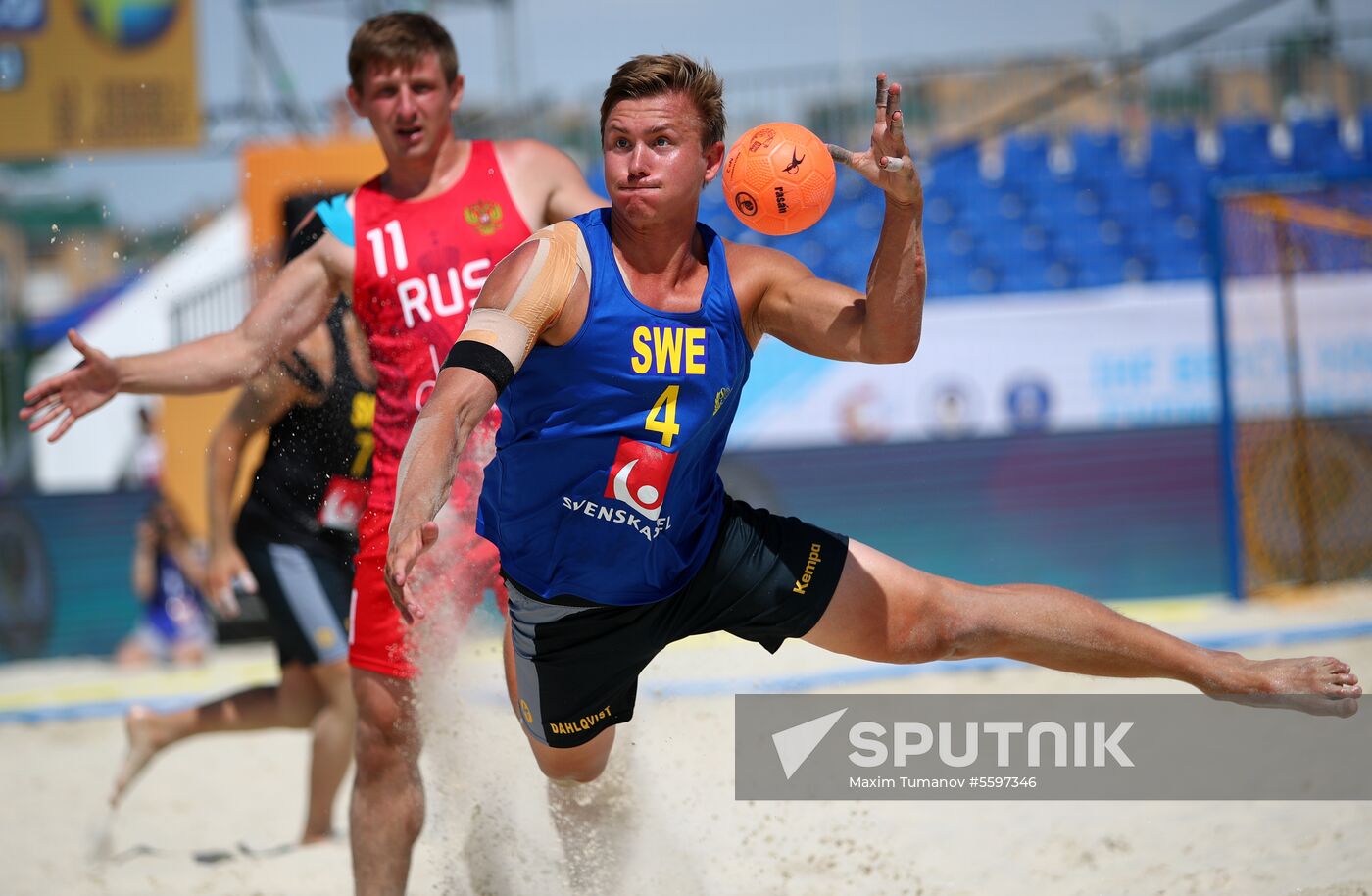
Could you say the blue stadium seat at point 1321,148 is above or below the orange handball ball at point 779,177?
above

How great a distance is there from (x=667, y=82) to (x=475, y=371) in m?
0.76

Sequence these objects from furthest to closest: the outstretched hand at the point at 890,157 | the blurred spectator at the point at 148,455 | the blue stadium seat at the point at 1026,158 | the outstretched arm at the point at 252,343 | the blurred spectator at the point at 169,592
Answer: the blue stadium seat at the point at 1026,158 → the blurred spectator at the point at 148,455 → the blurred spectator at the point at 169,592 → the outstretched arm at the point at 252,343 → the outstretched hand at the point at 890,157

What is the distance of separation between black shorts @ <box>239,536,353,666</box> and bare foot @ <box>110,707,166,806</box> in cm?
69

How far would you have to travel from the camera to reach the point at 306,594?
4383 millimetres

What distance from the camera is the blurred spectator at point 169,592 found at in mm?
8375

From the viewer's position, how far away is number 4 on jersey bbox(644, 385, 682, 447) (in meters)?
2.71

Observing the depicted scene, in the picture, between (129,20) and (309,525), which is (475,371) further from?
(129,20)

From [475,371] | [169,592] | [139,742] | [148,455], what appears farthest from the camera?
[148,455]

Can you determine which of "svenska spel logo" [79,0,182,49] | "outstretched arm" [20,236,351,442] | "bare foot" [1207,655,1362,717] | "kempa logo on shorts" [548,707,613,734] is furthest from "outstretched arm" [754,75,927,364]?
"svenska spel logo" [79,0,182,49]

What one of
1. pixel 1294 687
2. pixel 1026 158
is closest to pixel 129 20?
pixel 1026 158

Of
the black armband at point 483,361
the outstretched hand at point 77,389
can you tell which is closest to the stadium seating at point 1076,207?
the outstretched hand at point 77,389

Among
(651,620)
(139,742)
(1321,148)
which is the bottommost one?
(139,742)

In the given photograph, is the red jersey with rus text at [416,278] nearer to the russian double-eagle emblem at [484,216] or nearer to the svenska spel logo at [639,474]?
the russian double-eagle emblem at [484,216]

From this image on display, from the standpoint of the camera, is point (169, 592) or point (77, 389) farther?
point (169, 592)
